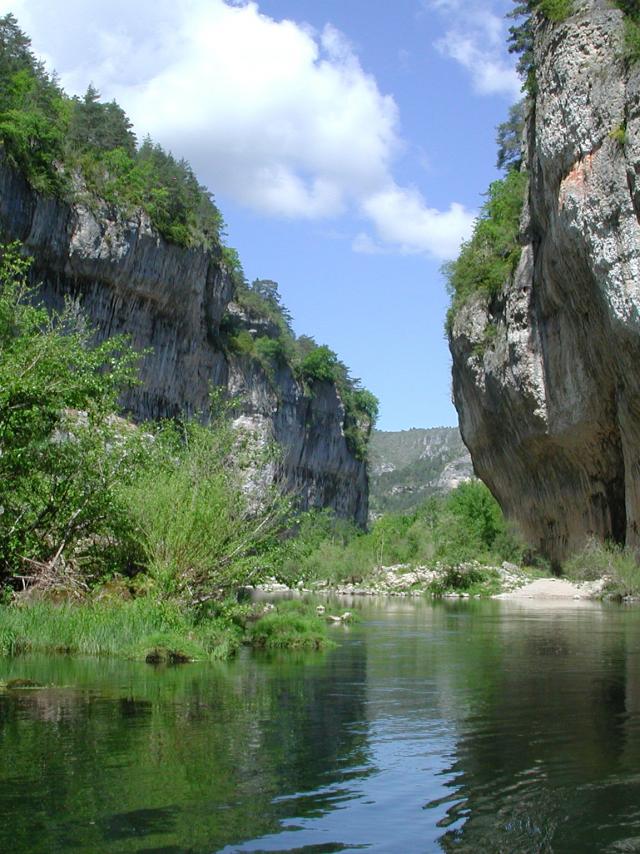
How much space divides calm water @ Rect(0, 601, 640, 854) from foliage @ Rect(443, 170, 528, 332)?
3675 centimetres

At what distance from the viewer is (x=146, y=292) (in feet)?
206

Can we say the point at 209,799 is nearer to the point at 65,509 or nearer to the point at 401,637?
the point at 65,509

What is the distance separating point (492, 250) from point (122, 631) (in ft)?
135

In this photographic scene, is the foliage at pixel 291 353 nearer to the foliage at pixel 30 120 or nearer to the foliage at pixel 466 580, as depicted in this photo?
the foliage at pixel 30 120

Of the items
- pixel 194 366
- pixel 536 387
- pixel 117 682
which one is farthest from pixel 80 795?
pixel 194 366

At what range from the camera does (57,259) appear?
56.5 metres

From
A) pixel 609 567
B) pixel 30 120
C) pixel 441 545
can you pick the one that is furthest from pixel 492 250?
pixel 30 120

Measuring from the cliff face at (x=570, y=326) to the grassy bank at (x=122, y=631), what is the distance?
2214cm

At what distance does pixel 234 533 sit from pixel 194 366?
171 ft

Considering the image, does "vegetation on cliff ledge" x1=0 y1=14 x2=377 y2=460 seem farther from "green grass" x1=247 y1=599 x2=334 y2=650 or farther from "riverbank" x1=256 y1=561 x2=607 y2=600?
"green grass" x1=247 y1=599 x2=334 y2=650

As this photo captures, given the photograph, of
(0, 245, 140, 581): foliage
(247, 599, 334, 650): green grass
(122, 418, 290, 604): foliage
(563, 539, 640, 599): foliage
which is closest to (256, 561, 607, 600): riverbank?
(563, 539, 640, 599): foliage

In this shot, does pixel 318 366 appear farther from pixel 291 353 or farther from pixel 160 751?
pixel 160 751

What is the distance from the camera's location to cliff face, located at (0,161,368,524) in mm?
54969

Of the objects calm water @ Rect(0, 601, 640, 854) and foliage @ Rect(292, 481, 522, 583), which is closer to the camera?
calm water @ Rect(0, 601, 640, 854)
